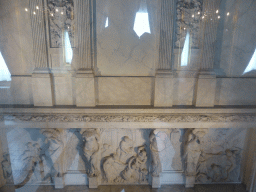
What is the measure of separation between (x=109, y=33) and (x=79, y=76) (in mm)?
719

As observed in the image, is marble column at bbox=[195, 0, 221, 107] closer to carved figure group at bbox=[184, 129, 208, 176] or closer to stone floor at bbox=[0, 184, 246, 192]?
carved figure group at bbox=[184, 129, 208, 176]

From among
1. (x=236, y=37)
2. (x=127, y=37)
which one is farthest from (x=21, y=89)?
(x=236, y=37)

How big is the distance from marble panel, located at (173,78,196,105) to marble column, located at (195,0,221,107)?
8 cm

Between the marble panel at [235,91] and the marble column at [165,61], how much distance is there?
71cm

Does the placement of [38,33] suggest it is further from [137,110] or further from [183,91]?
[183,91]

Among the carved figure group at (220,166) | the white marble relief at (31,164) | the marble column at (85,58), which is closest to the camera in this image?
the marble column at (85,58)

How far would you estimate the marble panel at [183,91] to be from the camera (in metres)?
2.26

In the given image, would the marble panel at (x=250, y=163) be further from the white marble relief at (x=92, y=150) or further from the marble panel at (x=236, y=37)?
the white marble relief at (x=92, y=150)

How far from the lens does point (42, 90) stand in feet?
7.30

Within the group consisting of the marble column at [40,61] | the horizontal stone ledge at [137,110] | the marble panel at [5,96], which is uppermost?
the marble column at [40,61]

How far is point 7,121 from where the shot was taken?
2.16 metres

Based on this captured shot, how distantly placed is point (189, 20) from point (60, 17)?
1677 millimetres

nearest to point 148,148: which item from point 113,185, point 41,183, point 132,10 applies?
point 113,185

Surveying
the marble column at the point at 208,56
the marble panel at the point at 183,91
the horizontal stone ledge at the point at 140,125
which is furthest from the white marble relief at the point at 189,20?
the horizontal stone ledge at the point at 140,125
